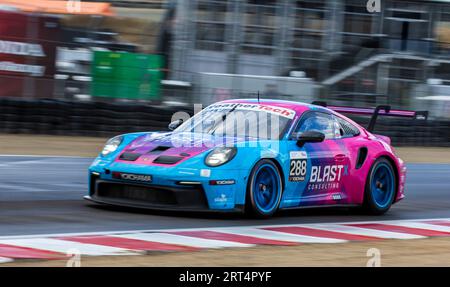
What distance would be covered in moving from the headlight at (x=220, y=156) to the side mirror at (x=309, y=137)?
878 mm

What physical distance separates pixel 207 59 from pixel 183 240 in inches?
744

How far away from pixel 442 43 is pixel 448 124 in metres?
4.33

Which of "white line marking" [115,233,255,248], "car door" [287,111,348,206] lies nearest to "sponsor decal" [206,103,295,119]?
"car door" [287,111,348,206]

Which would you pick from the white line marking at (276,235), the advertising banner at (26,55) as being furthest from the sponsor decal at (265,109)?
the advertising banner at (26,55)

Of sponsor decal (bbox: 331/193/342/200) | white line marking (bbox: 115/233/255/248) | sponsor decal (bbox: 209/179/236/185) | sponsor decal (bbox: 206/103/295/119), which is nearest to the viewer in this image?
white line marking (bbox: 115/233/255/248)

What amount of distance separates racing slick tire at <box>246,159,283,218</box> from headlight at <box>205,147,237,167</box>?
0.86 ft

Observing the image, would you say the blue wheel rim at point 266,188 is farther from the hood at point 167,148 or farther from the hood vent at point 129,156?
Answer: the hood vent at point 129,156

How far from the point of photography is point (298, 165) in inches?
340

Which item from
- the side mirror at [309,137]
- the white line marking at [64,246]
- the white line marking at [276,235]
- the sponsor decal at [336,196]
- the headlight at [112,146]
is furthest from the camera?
the sponsor decal at [336,196]

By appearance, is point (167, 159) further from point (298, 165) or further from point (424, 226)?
point (424, 226)

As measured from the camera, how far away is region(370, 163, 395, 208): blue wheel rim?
975 cm

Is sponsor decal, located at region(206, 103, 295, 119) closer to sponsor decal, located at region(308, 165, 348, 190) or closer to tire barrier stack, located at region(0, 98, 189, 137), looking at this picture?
sponsor decal, located at region(308, 165, 348, 190)

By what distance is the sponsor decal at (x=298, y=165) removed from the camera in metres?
8.57

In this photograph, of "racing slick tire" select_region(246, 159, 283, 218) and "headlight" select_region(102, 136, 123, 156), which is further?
"headlight" select_region(102, 136, 123, 156)
